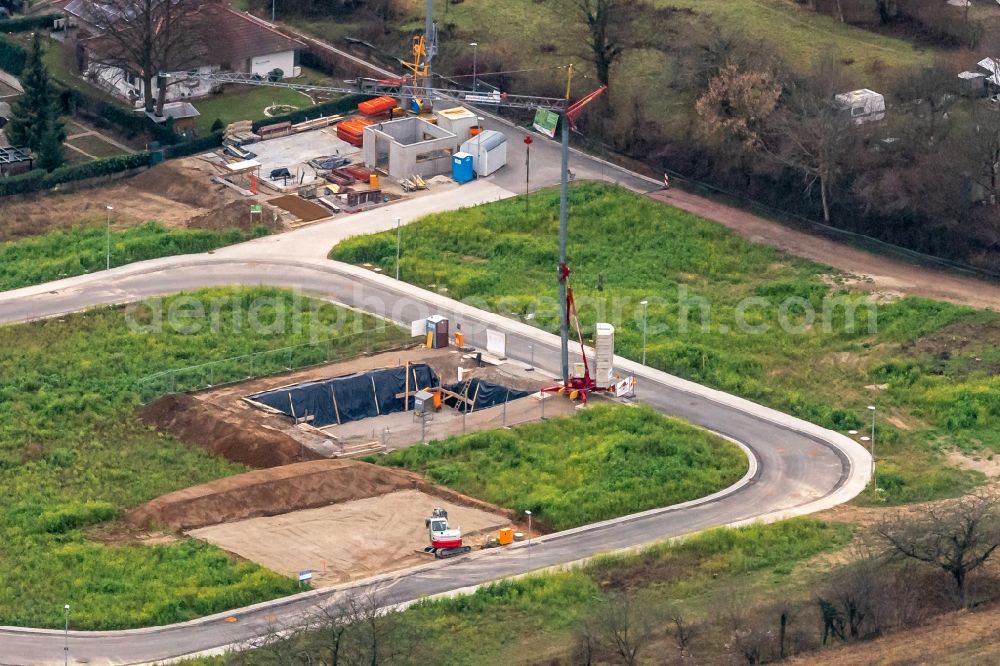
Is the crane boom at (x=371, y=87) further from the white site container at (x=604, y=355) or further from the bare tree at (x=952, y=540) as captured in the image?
the bare tree at (x=952, y=540)

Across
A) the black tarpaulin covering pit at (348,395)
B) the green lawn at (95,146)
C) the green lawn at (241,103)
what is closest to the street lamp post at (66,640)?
the black tarpaulin covering pit at (348,395)

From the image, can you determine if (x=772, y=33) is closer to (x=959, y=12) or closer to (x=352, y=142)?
(x=959, y=12)

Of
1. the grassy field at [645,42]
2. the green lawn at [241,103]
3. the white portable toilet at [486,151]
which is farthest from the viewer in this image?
the green lawn at [241,103]

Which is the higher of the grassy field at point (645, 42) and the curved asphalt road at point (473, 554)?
the grassy field at point (645, 42)

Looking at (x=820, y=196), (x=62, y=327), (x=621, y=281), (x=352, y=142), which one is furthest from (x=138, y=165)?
(x=820, y=196)

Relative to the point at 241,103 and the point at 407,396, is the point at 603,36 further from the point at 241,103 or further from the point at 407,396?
the point at 407,396

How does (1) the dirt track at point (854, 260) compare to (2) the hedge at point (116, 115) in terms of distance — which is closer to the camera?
(1) the dirt track at point (854, 260)
